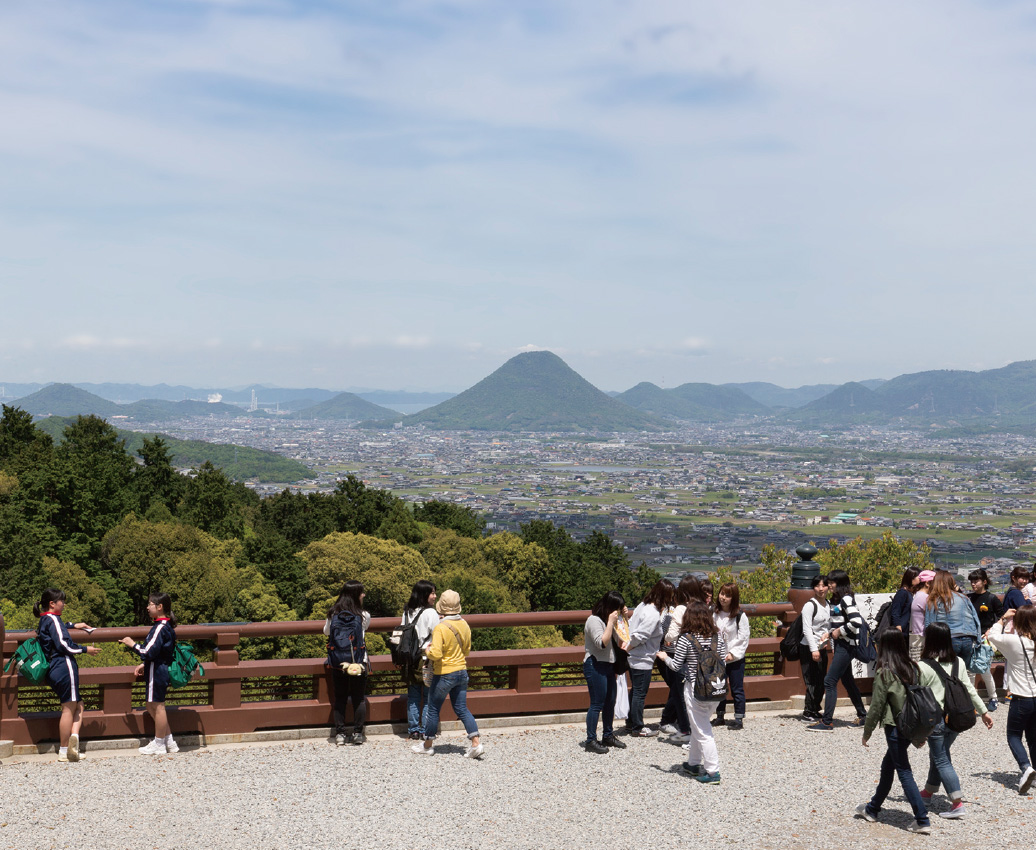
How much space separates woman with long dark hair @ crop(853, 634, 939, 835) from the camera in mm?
6707

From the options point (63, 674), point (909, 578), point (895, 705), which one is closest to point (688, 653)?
point (895, 705)

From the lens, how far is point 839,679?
31.7 ft

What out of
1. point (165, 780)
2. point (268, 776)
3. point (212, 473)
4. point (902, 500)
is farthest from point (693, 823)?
point (902, 500)

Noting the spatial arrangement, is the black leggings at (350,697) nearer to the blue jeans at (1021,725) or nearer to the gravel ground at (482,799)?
the gravel ground at (482,799)

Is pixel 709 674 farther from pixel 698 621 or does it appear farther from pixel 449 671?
pixel 449 671

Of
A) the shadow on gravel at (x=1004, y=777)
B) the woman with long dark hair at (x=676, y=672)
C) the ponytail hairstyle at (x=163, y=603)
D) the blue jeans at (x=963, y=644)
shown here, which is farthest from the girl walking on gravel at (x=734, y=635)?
Result: the ponytail hairstyle at (x=163, y=603)

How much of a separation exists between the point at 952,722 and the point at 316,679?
5942mm

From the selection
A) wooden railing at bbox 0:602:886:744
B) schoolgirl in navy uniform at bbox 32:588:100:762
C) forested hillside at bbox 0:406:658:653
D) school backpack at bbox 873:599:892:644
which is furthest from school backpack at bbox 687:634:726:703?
forested hillside at bbox 0:406:658:653

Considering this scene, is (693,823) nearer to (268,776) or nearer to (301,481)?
(268,776)

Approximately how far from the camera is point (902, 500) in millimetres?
160375

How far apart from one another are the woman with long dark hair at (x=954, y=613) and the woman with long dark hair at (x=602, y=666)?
3366mm

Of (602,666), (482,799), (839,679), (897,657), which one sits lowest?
(482,799)

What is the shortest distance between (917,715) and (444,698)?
13.6 feet

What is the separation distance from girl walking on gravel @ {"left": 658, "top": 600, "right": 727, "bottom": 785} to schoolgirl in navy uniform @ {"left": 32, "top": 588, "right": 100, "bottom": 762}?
5.48m
